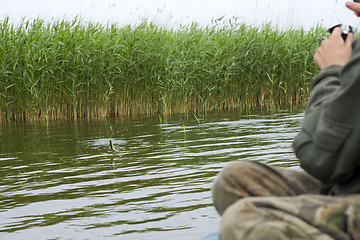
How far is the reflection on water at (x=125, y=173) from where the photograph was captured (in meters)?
4.09

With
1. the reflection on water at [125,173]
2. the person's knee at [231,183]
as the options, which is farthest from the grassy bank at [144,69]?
the person's knee at [231,183]

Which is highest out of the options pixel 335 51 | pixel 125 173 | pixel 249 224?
pixel 335 51

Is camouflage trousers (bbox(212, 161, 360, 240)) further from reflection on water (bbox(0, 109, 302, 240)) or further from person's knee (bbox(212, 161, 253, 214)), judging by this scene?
reflection on water (bbox(0, 109, 302, 240))

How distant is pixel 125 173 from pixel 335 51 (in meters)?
4.11

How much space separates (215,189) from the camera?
2.44 meters

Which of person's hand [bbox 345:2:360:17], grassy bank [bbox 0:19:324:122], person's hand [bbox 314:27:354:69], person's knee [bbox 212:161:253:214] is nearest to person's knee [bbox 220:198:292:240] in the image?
person's knee [bbox 212:161:253:214]

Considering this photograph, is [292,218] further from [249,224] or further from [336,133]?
[336,133]

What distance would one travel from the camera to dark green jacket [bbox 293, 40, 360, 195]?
205 cm

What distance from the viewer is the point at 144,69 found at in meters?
13.9

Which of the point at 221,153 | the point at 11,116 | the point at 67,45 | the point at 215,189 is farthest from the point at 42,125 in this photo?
the point at 215,189

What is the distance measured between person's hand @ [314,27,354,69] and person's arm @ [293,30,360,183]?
8.2 inches

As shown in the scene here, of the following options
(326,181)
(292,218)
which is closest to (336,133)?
(326,181)

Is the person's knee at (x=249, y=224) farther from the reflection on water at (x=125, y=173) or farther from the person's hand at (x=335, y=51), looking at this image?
the reflection on water at (x=125, y=173)

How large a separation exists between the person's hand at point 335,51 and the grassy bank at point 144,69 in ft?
35.7
